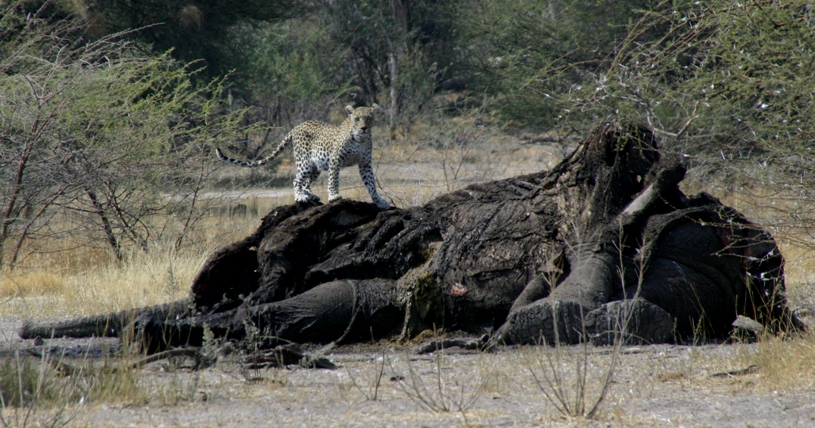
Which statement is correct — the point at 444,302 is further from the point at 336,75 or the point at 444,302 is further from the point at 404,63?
the point at 336,75

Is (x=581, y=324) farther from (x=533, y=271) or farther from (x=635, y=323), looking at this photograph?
(x=533, y=271)

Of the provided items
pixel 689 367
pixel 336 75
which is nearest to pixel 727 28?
pixel 689 367

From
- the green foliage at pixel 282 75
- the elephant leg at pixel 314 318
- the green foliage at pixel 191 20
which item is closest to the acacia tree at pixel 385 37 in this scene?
the green foliage at pixel 282 75

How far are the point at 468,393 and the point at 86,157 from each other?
6.85 m

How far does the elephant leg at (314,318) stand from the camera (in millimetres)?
5566

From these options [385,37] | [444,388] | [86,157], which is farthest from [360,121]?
[385,37]

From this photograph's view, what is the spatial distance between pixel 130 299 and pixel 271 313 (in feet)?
9.26

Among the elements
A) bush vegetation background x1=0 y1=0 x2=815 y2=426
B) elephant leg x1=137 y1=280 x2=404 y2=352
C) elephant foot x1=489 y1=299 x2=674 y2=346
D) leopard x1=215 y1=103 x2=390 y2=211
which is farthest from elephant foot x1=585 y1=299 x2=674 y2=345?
leopard x1=215 y1=103 x2=390 y2=211

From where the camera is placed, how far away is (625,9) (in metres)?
17.1

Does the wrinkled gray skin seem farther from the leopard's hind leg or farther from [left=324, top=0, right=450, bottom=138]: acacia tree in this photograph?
[left=324, top=0, right=450, bottom=138]: acacia tree

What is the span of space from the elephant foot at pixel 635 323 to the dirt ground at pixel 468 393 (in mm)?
120

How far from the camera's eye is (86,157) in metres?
9.70

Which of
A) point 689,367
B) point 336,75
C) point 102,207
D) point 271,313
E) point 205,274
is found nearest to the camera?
point 689,367

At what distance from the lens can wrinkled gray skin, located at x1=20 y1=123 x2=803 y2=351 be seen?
5.61 metres
